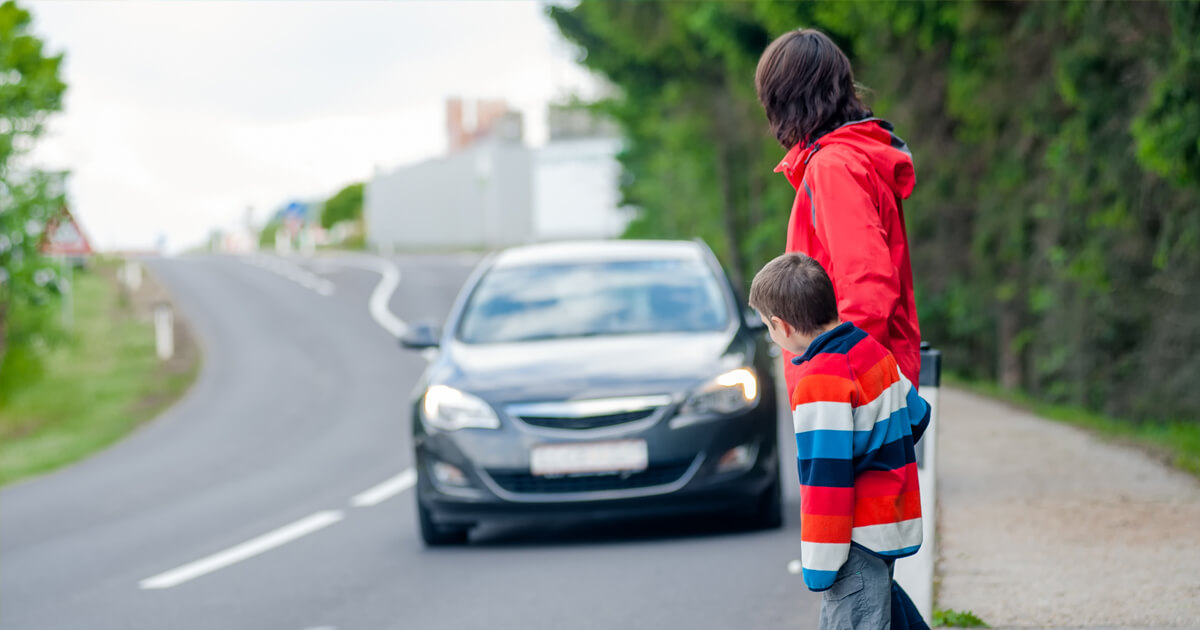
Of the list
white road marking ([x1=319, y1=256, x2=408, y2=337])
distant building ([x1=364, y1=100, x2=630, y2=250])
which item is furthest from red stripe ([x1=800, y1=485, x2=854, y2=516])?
distant building ([x1=364, y1=100, x2=630, y2=250])

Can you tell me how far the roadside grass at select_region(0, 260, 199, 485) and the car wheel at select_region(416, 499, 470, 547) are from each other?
24.8ft

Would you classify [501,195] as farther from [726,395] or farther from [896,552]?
[896,552]

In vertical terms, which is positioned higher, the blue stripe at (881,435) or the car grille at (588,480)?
the blue stripe at (881,435)

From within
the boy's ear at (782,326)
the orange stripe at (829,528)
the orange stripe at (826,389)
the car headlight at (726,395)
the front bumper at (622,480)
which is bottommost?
the front bumper at (622,480)

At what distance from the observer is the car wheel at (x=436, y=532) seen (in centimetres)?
803

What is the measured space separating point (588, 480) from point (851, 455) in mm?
4169

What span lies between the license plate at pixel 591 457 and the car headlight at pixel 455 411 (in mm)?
289

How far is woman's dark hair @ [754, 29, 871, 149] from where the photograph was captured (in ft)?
12.8

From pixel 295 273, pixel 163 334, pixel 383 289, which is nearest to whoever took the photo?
pixel 163 334

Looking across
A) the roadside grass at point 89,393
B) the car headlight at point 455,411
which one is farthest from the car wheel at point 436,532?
the roadside grass at point 89,393

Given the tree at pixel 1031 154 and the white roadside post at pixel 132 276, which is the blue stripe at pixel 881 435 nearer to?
the tree at pixel 1031 154

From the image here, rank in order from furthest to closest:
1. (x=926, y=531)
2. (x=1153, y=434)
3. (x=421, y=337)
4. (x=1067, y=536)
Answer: (x=1153, y=434) < (x=421, y=337) < (x=1067, y=536) < (x=926, y=531)

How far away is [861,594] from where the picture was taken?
11.3ft

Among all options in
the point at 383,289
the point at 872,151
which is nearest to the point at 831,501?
the point at 872,151
